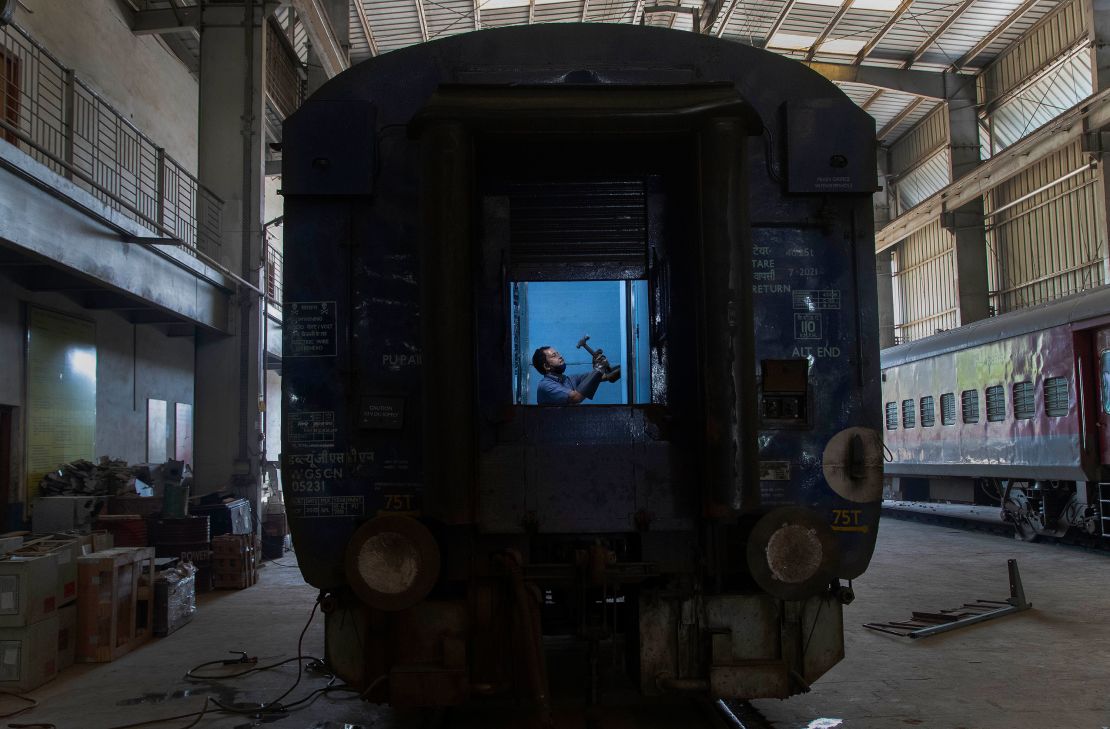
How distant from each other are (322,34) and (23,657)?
10175mm

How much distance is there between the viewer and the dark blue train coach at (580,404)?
3.41 meters

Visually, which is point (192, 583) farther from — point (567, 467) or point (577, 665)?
point (567, 467)

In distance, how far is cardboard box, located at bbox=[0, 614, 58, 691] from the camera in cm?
582

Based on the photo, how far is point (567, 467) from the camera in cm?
359

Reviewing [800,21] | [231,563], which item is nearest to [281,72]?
[231,563]

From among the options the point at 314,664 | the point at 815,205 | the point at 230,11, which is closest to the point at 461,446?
the point at 815,205

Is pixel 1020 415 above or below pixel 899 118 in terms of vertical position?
below

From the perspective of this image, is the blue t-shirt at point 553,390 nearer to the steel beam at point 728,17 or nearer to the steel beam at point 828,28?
the steel beam at point 728,17

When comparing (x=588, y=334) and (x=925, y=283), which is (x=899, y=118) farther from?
(x=588, y=334)

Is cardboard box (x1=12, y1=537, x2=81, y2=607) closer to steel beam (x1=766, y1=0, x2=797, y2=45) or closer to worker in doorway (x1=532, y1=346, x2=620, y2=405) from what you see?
worker in doorway (x1=532, y1=346, x2=620, y2=405)

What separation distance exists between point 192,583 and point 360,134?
19.6ft

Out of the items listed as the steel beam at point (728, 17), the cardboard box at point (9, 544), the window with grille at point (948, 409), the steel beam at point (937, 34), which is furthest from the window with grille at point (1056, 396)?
the cardboard box at point (9, 544)

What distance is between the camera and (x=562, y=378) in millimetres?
4555

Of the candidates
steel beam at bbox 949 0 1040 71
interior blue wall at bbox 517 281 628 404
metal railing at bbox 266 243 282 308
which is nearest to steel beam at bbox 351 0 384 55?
metal railing at bbox 266 243 282 308
